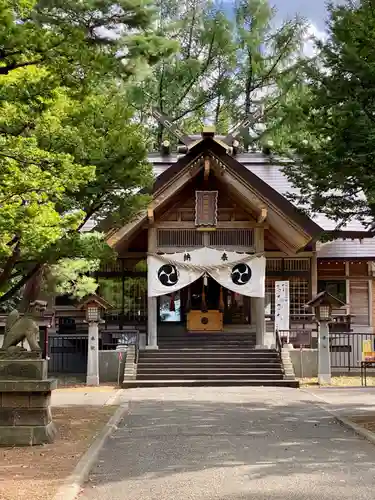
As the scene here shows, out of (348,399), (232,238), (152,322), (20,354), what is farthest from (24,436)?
(232,238)

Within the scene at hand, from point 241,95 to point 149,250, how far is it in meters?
16.8

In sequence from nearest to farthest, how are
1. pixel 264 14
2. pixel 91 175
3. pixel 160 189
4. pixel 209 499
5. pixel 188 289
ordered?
pixel 209 499 < pixel 91 175 < pixel 160 189 < pixel 188 289 < pixel 264 14

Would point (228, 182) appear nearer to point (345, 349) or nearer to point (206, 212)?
point (206, 212)

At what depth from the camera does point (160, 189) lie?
2019 centimetres

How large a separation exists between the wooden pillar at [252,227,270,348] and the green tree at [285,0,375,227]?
375 inches

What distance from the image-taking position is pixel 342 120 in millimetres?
9773

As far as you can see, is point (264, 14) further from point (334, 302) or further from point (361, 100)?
point (361, 100)

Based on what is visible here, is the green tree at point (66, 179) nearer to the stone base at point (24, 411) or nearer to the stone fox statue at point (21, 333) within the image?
the stone fox statue at point (21, 333)

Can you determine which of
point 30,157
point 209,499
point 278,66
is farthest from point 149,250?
point 278,66

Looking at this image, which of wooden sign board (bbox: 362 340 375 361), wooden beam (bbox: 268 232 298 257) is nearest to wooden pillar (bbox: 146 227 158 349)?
wooden beam (bbox: 268 232 298 257)

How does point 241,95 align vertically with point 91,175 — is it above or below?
above

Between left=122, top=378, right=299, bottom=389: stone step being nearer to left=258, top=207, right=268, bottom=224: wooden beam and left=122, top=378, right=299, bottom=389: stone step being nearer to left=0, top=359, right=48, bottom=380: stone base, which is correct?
left=258, top=207, right=268, bottom=224: wooden beam

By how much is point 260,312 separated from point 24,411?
12.6m

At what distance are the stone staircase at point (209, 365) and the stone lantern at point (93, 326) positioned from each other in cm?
121
